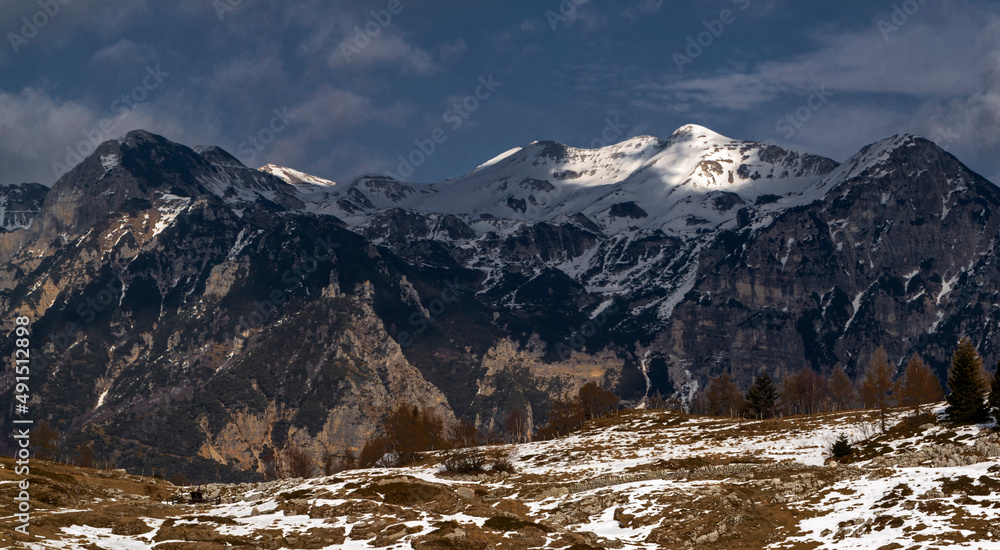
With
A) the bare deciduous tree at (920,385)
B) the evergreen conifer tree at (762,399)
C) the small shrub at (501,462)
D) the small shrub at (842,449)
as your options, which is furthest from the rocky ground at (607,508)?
the evergreen conifer tree at (762,399)

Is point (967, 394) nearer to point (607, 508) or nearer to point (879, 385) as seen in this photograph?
point (607, 508)

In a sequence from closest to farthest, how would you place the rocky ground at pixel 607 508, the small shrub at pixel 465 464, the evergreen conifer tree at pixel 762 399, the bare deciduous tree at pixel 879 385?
the rocky ground at pixel 607 508 → the small shrub at pixel 465 464 → the bare deciduous tree at pixel 879 385 → the evergreen conifer tree at pixel 762 399

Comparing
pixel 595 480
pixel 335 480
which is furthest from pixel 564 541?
pixel 335 480

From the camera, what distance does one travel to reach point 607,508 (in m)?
72.8

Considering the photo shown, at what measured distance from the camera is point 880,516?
2309 inches

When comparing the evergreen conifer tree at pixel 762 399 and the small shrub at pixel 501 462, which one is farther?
the evergreen conifer tree at pixel 762 399

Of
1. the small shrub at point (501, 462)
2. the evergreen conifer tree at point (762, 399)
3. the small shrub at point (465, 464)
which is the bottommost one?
the small shrub at point (501, 462)

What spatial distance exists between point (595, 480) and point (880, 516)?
34.6 m

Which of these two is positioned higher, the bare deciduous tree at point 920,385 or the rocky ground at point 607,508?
the bare deciduous tree at point 920,385

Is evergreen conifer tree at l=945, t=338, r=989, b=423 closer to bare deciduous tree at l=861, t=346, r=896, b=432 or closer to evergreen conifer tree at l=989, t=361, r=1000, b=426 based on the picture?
evergreen conifer tree at l=989, t=361, r=1000, b=426

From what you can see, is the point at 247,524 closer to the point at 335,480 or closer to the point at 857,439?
the point at 335,480

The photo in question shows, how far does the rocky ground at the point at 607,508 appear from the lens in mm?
57688

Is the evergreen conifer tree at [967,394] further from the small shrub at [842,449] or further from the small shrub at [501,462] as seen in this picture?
the small shrub at [501,462]

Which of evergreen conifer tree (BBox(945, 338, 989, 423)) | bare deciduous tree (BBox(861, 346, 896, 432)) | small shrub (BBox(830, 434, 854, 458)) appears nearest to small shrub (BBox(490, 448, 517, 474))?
small shrub (BBox(830, 434, 854, 458))
